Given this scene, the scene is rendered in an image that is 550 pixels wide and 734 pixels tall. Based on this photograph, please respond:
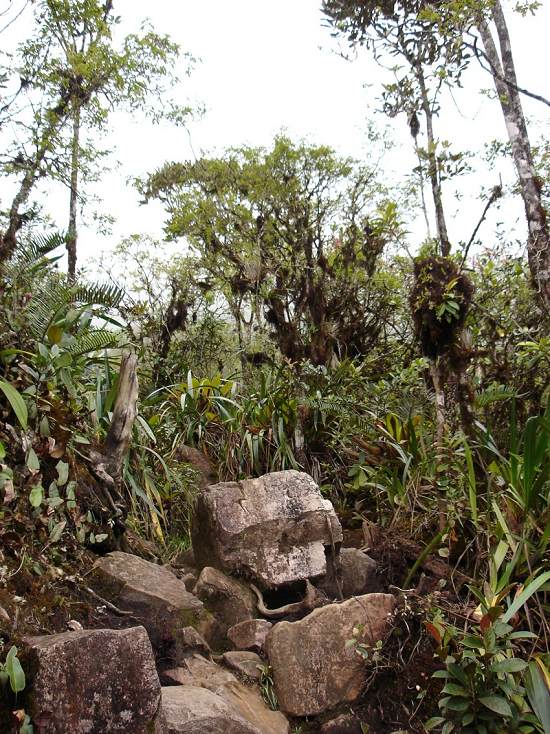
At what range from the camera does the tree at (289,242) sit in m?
8.41

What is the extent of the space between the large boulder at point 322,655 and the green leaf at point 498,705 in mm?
690

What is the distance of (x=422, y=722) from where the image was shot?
281 cm

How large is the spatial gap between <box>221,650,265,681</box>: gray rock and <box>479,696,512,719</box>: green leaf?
112 centimetres

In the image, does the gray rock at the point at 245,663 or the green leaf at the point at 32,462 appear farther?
the gray rock at the point at 245,663

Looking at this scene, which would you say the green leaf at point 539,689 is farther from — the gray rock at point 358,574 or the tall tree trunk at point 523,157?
the tall tree trunk at point 523,157

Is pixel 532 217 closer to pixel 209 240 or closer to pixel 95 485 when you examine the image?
pixel 95 485

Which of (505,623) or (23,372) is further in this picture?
(23,372)

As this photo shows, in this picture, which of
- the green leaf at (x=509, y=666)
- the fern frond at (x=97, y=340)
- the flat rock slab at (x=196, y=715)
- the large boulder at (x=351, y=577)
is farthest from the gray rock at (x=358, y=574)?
the fern frond at (x=97, y=340)

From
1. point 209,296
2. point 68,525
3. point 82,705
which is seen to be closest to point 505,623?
point 82,705

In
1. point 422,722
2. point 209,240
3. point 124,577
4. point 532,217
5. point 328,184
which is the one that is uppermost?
point 328,184

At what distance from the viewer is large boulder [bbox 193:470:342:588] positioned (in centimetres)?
375

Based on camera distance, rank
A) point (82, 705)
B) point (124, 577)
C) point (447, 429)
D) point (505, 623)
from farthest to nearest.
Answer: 1. point (447, 429)
2. point (124, 577)
3. point (505, 623)
4. point (82, 705)

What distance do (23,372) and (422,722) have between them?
2.57m

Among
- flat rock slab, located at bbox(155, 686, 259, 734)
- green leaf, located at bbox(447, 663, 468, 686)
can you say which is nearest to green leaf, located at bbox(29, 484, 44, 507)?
flat rock slab, located at bbox(155, 686, 259, 734)
